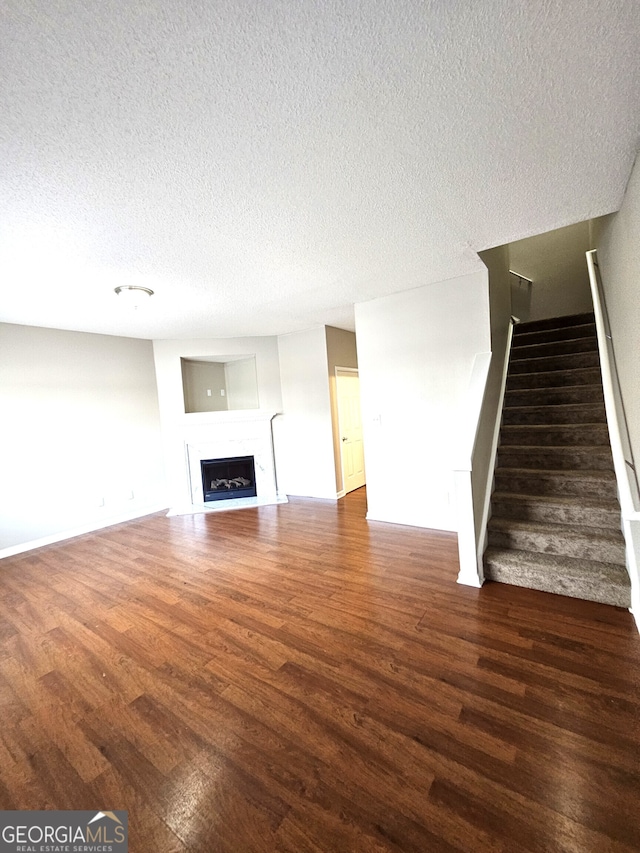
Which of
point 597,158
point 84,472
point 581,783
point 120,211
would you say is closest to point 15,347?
point 84,472

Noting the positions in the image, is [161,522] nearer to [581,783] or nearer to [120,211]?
[120,211]

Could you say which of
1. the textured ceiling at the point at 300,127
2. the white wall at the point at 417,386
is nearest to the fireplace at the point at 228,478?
the white wall at the point at 417,386

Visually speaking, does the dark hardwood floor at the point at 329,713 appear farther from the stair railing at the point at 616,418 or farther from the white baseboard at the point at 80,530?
the white baseboard at the point at 80,530

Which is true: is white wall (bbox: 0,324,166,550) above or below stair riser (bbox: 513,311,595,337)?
below

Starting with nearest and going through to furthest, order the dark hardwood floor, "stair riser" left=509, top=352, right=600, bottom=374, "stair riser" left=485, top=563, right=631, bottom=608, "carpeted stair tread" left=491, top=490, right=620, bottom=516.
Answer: the dark hardwood floor → "stair riser" left=485, top=563, right=631, bottom=608 → "carpeted stair tread" left=491, top=490, right=620, bottom=516 → "stair riser" left=509, top=352, right=600, bottom=374

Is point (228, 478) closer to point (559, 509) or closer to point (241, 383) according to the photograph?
point (241, 383)

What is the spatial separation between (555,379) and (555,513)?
5.58 feet

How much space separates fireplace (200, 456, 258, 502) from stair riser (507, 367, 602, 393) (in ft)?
13.4

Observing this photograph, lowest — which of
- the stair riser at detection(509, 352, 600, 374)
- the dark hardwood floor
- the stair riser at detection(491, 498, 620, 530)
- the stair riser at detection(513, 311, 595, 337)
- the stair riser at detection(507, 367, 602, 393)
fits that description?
the dark hardwood floor

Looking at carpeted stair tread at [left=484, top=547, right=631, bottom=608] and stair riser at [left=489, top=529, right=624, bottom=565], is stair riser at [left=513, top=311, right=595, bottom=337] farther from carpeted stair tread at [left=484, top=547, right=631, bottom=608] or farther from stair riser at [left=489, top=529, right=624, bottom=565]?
carpeted stair tread at [left=484, top=547, right=631, bottom=608]

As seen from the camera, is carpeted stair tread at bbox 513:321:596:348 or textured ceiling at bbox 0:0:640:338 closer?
textured ceiling at bbox 0:0:640:338

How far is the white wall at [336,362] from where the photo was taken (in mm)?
5113

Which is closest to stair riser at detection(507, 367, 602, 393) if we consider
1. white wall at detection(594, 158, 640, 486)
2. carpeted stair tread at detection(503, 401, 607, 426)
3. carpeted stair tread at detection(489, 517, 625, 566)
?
carpeted stair tread at detection(503, 401, 607, 426)

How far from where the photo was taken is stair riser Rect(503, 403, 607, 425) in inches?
123
